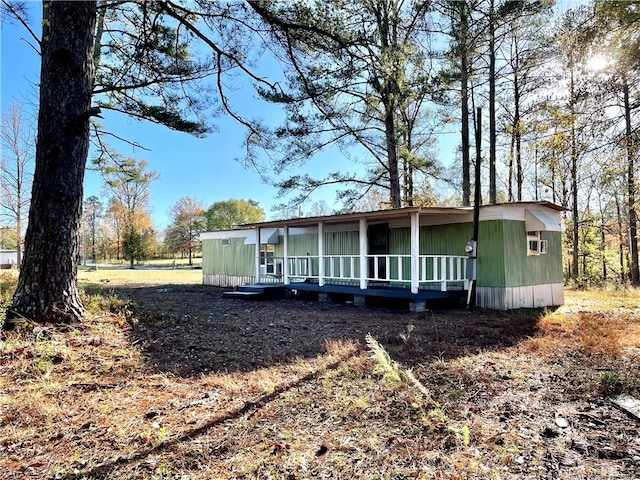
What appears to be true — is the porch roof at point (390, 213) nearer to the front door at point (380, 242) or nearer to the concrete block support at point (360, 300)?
the front door at point (380, 242)

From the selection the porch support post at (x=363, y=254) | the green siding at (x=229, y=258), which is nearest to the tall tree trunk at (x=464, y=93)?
the porch support post at (x=363, y=254)

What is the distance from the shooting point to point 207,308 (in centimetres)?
1008

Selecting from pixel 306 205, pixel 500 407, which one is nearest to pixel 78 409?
pixel 500 407

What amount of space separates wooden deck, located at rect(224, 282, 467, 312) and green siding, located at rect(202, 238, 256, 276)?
117 inches

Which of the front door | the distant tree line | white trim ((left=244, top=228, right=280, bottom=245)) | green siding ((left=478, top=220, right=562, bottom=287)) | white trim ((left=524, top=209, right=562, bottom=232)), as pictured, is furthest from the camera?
white trim ((left=244, top=228, right=280, bottom=245))

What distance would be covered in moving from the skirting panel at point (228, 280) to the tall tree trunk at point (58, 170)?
10.0 meters

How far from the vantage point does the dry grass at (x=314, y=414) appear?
258cm

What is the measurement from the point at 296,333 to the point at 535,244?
754 centimetres

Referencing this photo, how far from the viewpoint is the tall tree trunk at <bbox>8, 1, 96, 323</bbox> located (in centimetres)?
522

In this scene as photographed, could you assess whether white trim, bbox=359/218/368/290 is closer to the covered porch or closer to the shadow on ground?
the covered porch

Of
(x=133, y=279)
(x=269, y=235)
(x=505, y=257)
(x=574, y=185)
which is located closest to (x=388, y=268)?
(x=505, y=257)

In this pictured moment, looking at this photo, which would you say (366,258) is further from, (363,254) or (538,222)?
(538,222)

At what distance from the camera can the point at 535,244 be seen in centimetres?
1078

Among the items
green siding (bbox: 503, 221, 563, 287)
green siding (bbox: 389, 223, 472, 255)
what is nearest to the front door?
green siding (bbox: 389, 223, 472, 255)
